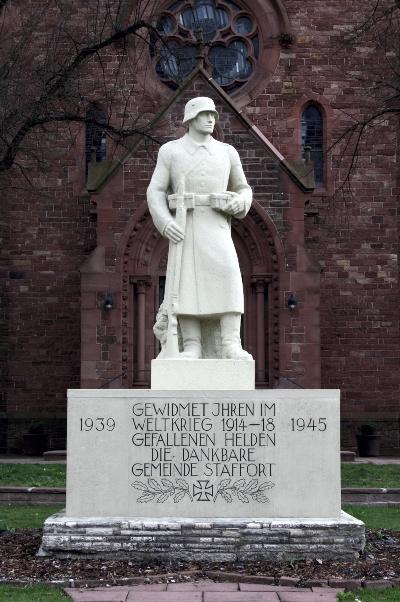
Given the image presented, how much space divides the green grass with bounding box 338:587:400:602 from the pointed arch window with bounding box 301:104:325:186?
16210mm

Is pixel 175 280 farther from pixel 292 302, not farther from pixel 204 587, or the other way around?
pixel 292 302

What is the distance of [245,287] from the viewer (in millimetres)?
21219

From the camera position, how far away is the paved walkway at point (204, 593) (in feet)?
24.6

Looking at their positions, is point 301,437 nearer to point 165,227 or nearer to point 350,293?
point 165,227

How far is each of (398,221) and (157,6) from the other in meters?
7.28

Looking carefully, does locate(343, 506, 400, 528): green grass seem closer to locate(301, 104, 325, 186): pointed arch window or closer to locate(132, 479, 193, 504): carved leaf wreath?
locate(132, 479, 193, 504): carved leaf wreath

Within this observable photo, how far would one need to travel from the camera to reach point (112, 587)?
8.02 m

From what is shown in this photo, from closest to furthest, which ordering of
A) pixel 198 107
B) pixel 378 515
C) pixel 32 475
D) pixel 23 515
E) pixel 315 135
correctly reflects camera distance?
1. pixel 198 107
2. pixel 23 515
3. pixel 378 515
4. pixel 32 475
5. pixel 315 135

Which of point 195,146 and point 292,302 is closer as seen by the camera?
point 195,146

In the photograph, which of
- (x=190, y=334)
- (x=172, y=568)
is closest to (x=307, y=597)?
(x=172, y=568)


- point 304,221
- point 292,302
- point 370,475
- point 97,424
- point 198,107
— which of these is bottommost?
point 370,475

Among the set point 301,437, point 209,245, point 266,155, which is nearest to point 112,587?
point 301,437

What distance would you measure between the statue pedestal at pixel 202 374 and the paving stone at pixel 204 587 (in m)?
1.93

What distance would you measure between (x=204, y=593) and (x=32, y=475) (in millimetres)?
9127
